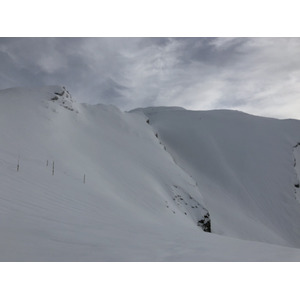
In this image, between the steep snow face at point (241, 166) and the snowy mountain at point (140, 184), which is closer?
the snowy mountain at point (140, 184)

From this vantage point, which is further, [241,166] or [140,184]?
[241,166]

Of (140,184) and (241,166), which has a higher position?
(241,166)

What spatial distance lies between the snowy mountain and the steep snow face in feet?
0.45

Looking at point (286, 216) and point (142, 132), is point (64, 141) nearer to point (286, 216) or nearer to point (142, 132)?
point (142, 132)

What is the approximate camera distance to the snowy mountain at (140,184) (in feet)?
14.8

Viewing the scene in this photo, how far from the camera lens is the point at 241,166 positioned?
2994cm

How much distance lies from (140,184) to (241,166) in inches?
783

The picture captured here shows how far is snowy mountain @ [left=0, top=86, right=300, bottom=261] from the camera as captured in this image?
4496 mm

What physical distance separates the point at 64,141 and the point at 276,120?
39251mm

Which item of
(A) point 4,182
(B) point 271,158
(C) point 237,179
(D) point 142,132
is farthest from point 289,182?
(A) point 4,182

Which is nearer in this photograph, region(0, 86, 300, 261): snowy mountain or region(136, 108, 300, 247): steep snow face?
region(0, 86, 300, 261): snowy mountain

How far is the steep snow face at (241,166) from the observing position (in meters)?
22.7

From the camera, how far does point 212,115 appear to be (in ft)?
133

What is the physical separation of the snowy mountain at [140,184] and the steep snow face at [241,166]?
5.4 inches
